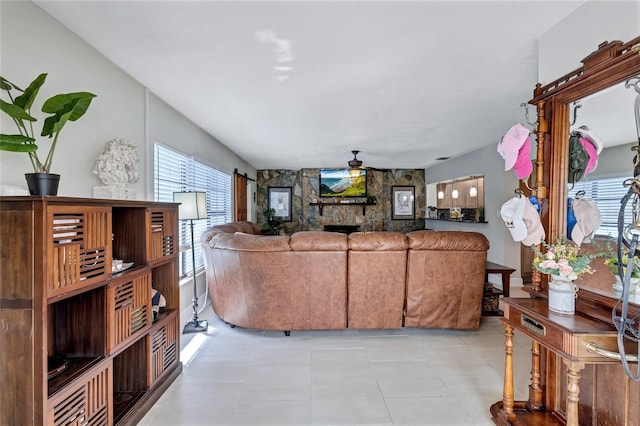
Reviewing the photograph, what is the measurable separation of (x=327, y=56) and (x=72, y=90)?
69.8 inches

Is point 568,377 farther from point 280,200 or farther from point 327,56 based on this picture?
point 280,200

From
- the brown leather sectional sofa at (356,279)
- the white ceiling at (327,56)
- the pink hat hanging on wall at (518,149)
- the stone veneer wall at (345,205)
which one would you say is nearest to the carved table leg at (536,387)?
the pink hat hanging on wall at (518,149)

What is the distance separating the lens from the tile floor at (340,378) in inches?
79.7

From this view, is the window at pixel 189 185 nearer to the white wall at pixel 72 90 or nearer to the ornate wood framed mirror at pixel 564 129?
the white wall at pixel 72 90

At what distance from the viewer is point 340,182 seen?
9.00 meters

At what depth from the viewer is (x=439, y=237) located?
318 centimetres

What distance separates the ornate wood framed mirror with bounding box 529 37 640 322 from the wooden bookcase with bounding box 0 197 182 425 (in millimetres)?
2503

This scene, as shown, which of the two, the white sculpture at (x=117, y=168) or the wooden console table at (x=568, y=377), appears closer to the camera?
the wooden console table at (x=568, y=377)

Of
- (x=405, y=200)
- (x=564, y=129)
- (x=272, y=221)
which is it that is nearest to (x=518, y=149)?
(x=564, y=129)

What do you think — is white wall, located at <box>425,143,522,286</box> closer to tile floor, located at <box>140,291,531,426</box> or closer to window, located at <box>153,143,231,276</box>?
tile floor, located at <box>140,291,531,426</box>

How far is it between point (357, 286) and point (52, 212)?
256cm

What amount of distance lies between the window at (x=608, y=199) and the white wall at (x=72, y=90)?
2.99 m

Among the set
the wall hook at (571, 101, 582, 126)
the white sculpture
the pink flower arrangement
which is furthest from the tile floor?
the wall hook at (571, 101, 582, 126)

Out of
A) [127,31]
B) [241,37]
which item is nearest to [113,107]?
[127,31]
